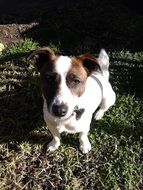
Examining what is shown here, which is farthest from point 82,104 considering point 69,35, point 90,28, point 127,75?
point 90,28

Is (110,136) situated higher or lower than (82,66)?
lower

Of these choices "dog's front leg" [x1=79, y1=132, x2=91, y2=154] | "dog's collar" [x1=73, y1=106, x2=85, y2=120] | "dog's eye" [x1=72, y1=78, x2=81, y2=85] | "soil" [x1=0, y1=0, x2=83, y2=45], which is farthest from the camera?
"soil" [x1=0, y1=0, x2=83, y2=45]

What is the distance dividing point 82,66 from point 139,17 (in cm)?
357

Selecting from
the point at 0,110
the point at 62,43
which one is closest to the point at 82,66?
the point at 0,110

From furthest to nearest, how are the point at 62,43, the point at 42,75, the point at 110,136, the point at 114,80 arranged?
the point at 62,43 → the point at 114,80 → the point at 110,136 → the point at 42,75

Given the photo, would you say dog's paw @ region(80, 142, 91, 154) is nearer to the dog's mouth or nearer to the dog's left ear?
the dog's mouth

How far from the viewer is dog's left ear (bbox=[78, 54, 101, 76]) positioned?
157 inches

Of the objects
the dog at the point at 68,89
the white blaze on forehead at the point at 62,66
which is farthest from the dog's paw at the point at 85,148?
the white blaze on forehead at the point at 62,66

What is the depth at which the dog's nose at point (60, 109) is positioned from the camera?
3766 millimetres

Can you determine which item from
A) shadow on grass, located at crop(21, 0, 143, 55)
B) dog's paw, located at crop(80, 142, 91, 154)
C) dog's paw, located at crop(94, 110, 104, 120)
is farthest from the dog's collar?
shadow on grass, located at crop(21, 0, 143, 55)

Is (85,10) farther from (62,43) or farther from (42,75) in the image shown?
(42,75)

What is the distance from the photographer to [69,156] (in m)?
4.86

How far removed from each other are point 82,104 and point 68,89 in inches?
18.3

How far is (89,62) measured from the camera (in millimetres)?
4066
